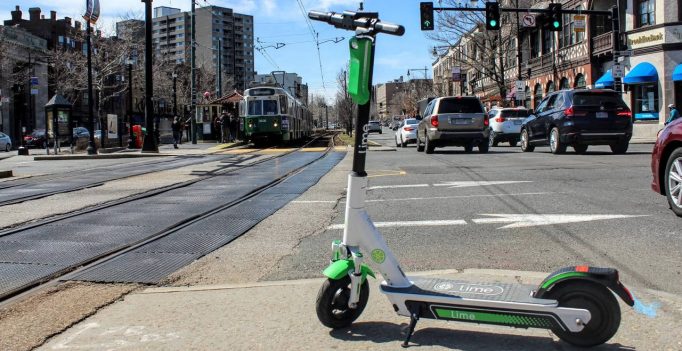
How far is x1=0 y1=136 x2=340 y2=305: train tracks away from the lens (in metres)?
5.33

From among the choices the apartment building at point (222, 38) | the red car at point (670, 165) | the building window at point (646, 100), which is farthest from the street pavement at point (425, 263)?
the apartment building at point (222, 38)

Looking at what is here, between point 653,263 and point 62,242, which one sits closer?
point 653,263

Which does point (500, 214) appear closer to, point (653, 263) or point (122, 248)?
point (653, 263)

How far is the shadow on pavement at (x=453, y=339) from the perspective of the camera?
132 inches

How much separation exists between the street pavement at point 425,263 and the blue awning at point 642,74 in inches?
890

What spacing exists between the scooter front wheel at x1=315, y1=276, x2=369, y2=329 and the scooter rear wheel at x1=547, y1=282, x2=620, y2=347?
3.67ft

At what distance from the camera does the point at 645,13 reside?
102 feet

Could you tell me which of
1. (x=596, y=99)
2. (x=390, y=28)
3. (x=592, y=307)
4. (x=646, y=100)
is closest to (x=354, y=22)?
(x=390, y=28)

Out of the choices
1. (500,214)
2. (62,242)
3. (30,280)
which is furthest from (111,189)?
(500,214)

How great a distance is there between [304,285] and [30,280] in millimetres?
2404

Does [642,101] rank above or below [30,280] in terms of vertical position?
above

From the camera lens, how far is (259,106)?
30781 mm

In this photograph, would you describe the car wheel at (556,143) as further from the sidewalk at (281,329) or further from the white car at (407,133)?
the sidewalk at (281,329)

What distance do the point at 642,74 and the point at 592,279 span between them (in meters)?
30.9
